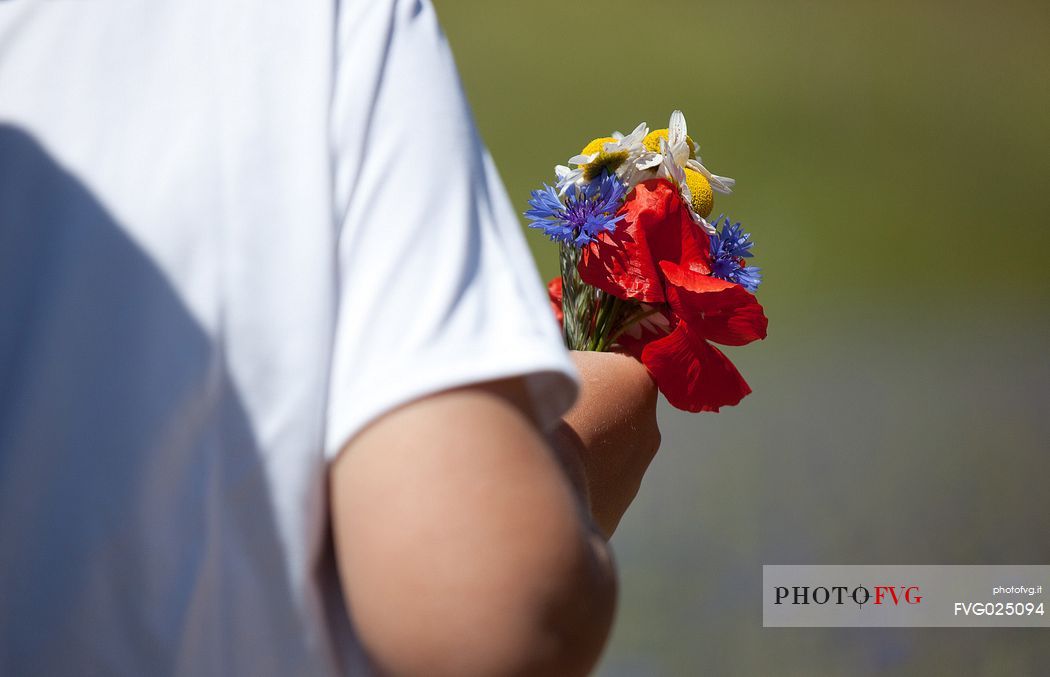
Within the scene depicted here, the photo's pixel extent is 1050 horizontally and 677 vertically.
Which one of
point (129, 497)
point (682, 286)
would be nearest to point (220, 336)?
point (129, 497)

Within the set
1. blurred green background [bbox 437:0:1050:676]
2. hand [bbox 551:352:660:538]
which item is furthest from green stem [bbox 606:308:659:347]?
blurred green background [bbox 437:0:1050:676]

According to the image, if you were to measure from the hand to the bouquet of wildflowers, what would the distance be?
0.04 meters

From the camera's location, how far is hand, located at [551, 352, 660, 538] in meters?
0.47

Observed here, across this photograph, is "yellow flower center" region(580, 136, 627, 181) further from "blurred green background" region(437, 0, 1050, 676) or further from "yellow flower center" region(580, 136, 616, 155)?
"blurred green background" region(437, 0, 1050, 676)

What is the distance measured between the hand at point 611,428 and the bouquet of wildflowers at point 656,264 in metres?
0.04

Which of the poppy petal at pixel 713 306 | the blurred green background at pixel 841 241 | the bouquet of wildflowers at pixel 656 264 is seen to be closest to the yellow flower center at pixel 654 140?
the bouquet of wildflowers at pixel 656 264

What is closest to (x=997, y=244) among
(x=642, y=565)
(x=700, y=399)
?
(x=642, y=565)

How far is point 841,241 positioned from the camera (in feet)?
8.75

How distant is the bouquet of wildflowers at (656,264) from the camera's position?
63 centimetres

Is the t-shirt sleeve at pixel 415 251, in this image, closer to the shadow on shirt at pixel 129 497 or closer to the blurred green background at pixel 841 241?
the shadow on shirt at pixel 129 497

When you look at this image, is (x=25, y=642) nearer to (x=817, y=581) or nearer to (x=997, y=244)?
(x=817, y=581)

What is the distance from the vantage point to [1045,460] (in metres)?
2.34

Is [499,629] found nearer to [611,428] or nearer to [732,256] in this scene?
[611,428]

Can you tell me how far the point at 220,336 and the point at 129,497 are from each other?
49 mm
